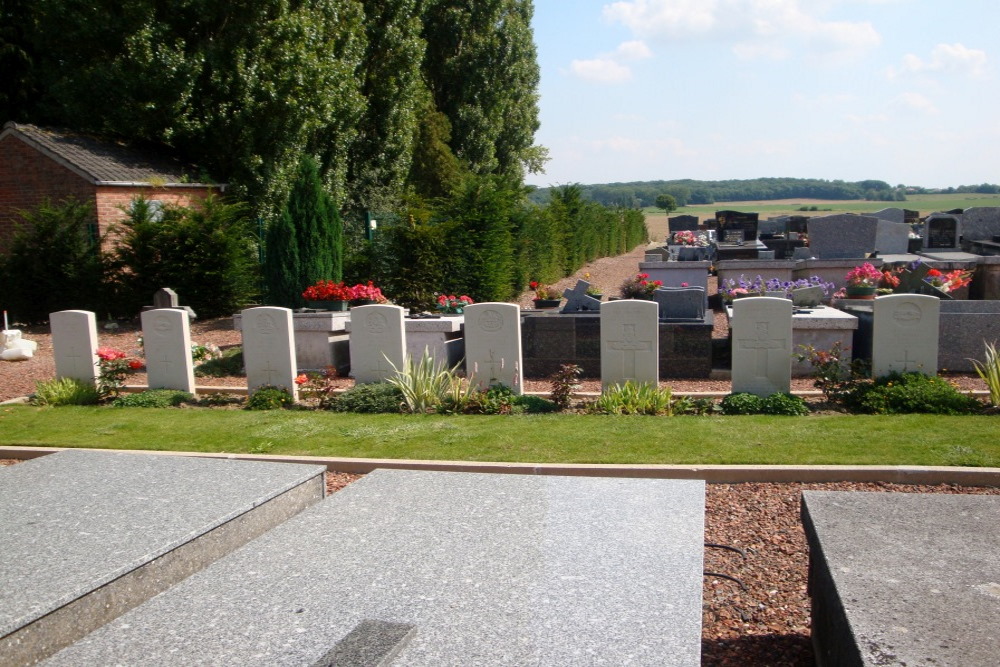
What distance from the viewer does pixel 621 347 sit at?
920 cm

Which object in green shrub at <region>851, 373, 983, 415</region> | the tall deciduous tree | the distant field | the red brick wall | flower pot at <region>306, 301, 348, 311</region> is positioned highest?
the tall deciduous tree

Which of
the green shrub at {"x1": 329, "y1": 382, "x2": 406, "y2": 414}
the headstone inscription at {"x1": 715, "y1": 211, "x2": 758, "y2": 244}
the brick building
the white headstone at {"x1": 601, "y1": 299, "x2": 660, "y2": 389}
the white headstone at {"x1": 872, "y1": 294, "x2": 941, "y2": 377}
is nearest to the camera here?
the white headstone at {"x1": 872, "y1": 294, "x2": 941, "y2": 377}

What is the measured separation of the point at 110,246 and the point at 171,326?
9.25m

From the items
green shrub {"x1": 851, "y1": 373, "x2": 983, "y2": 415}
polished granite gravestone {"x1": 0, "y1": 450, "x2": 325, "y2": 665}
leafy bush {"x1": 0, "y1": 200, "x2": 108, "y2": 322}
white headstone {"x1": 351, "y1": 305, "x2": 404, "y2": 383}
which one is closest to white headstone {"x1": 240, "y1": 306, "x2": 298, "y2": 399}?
white headstone {"x1": 351, "y1": 305, "x2": 404, "y2": 383}

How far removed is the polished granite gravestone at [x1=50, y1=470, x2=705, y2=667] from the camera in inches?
117

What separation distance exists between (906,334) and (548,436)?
407cm

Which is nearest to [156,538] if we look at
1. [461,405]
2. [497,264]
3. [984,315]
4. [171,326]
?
[461,405]

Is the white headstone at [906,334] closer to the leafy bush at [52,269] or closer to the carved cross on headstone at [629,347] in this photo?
the carved cross on headstone at [629,347]

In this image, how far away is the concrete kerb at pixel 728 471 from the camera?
6305 millimetres

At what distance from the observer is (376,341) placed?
9.88 metres

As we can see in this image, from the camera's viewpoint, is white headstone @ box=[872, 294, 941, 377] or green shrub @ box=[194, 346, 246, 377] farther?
green shrub @ box=[194, 346, 246, 377]

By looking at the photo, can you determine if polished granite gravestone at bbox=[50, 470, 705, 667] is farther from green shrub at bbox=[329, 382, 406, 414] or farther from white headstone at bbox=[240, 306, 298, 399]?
white headstone at bbox=[240, 306, 298, 399]

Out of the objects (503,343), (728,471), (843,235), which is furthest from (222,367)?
(843,235)

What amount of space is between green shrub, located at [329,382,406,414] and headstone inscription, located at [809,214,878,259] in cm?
1324
